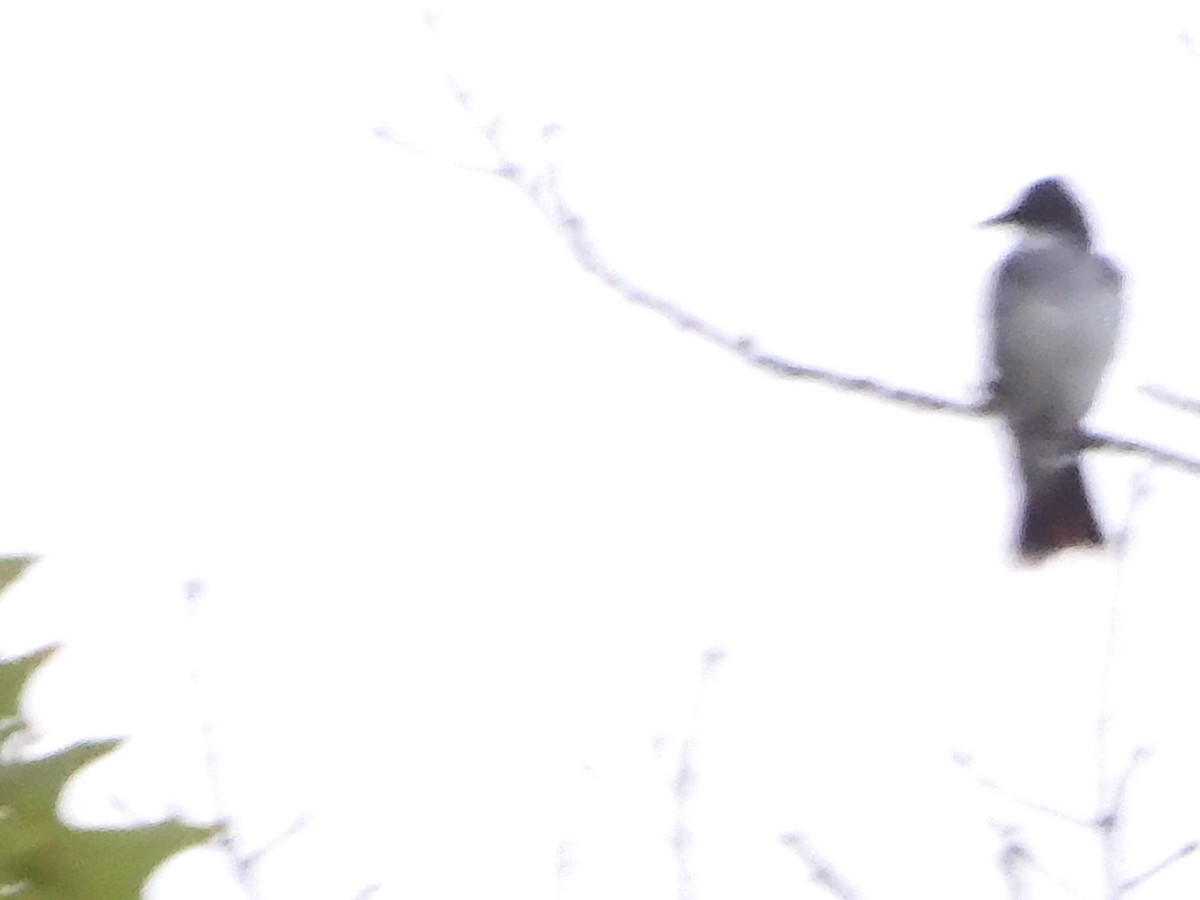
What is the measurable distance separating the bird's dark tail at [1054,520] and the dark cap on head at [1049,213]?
3.53 feet

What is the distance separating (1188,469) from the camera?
2.77m

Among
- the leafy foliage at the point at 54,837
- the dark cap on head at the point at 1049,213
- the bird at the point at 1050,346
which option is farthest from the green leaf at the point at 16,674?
the dark cap on head at the point at 1049,213

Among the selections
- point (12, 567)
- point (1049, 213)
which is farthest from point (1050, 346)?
point (12, 567)

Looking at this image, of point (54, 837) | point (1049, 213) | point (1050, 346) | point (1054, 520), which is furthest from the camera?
point (1049, 213)

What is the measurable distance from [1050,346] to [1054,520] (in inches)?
27.7

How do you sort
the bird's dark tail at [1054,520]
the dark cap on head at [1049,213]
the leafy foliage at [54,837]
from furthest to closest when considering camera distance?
the dark cap on head at [1049,213], the bird's dark tail at [1054,520], the leafy foliage at [54,837]

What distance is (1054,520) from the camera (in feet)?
18.4

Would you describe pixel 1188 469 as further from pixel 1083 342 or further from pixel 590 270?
pixel 1083 342

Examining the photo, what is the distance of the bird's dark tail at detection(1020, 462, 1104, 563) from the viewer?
5.59 meters

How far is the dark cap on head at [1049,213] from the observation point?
21.3ft

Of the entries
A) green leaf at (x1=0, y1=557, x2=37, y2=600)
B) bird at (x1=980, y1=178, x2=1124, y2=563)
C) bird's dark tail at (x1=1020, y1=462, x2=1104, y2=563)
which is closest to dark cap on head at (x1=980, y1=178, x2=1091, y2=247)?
bird at (x1=980, y1=178, x2=1124, y2=563)

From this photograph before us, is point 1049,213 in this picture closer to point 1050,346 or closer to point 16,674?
point 1050,346

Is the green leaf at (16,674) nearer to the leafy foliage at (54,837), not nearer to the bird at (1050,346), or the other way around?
the leafy foliage at (54,837)

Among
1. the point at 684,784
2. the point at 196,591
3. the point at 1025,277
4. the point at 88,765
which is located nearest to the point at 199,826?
the point at 88,765
